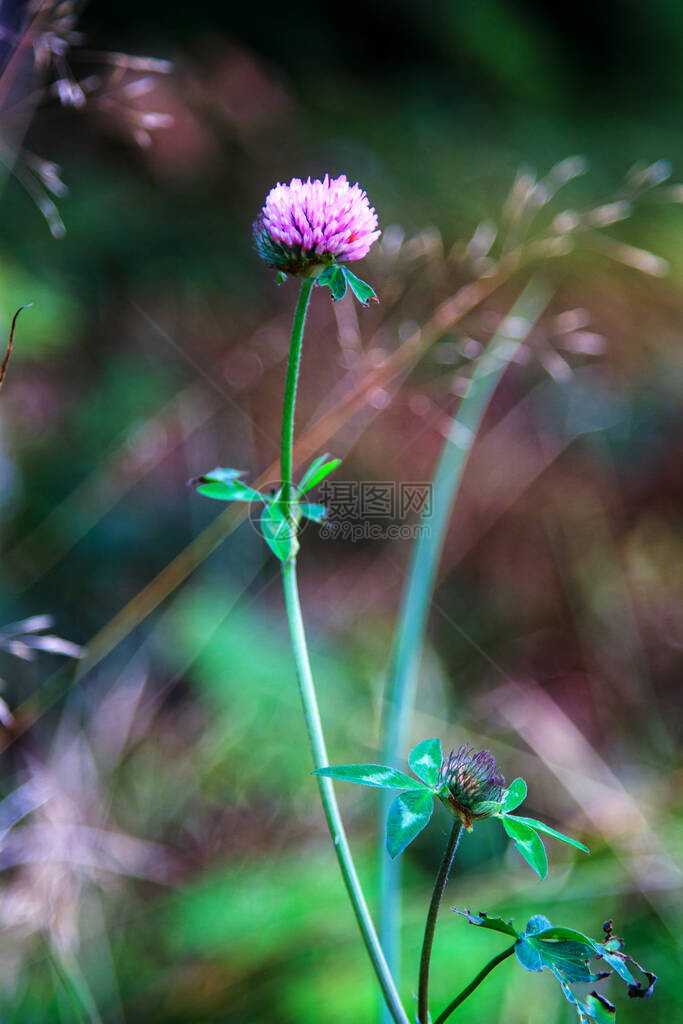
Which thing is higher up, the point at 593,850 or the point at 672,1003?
the point at 593,850

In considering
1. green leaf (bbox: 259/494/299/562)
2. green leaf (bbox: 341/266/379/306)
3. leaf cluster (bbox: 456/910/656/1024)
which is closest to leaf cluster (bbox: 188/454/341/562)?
green leaf (bbox: 259/494/299/562)

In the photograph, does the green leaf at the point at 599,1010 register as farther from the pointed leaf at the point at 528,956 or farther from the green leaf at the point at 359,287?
the green leaf at the point at 359,287

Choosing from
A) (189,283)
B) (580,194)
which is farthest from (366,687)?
(580,194)

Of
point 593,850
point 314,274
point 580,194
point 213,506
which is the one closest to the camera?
point 314,274

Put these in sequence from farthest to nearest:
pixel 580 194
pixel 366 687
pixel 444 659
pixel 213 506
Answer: pixel 580 194, pixel 213 506, pixel 444 659, pixel 366 687

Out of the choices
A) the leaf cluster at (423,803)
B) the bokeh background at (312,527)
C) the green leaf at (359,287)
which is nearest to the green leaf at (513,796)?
the leaf cluster at (423,803)

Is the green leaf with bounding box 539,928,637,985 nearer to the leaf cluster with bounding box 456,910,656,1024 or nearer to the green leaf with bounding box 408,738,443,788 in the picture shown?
the leaf cluster with bounding box 456,910,656,1024

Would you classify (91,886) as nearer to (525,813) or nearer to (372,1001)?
(372,1001)
